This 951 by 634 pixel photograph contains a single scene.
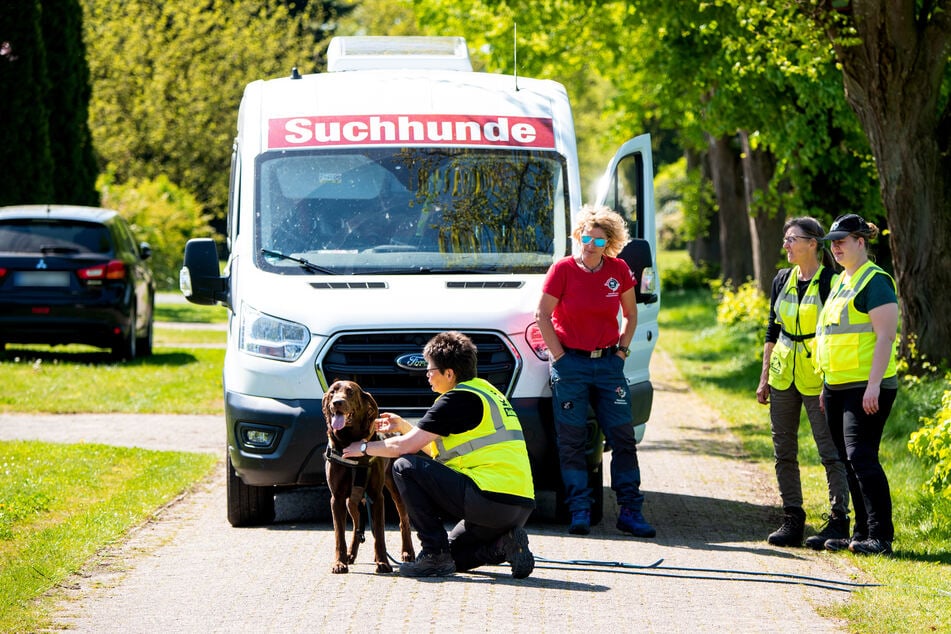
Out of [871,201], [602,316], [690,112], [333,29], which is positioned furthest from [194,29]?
[602,316]

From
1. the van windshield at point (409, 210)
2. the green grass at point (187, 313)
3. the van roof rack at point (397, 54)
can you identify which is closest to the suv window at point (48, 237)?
the van roof rack at point (397, 54)

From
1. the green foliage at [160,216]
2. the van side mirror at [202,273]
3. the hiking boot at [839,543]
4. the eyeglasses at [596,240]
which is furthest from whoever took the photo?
the green foliage at [160,216]

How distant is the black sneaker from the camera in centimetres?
734

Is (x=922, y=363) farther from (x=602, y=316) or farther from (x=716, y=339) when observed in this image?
(x=716, y=339)

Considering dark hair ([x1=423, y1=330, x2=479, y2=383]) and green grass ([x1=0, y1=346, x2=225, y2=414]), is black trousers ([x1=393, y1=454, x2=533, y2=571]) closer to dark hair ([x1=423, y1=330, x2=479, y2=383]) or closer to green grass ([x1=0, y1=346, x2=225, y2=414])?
dark hair ([x1=423, y1=330, x2=479, y2=383])

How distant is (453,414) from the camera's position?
7324 mm

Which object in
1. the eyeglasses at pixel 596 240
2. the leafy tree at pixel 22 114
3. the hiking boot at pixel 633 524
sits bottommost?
the hiking boot at pixel 633 524

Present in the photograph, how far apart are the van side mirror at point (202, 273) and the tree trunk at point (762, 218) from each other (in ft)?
39.2

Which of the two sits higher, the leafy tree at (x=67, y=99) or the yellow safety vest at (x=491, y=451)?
the leafy tree at (x=67, y=99)

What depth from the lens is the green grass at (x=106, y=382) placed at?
1474cm

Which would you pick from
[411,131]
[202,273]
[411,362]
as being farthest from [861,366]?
[202,273]

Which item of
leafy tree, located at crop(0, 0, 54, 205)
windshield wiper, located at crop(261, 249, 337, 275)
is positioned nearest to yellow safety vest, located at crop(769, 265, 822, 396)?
windshield wiper, located at crop(261, 249, 337, 275)

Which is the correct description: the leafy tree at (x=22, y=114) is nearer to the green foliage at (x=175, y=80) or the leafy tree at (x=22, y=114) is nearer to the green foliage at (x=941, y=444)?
the green foliage at (x=175, y=80)

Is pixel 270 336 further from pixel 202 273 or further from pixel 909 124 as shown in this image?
pixel 909 124
